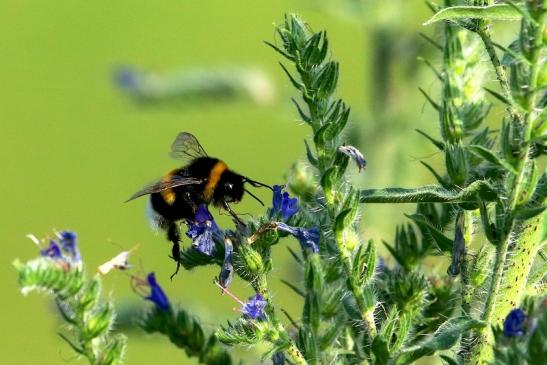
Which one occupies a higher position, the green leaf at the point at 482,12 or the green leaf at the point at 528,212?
the green leaf at the point at 482,12

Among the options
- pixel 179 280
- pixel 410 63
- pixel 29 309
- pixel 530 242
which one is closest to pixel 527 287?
pixel 530 242

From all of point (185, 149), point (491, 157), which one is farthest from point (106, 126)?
point (491, 157)

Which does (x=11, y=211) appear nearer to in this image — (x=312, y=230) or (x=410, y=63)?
(x=410, y=63)

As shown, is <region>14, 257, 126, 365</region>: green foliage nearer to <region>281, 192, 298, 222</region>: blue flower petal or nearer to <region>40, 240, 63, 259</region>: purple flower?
<region>40, 240, 63, 259</region>: purple flower

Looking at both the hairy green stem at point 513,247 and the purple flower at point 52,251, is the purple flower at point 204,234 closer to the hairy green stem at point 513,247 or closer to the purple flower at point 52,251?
the purple flower at point 52,251

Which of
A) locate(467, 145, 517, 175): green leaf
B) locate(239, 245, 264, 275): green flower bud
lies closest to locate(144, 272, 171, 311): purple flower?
locate(239, 245, 264, 275): green flower bud

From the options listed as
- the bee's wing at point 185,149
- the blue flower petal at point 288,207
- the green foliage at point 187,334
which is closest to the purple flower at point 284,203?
the blue flower petal at point 288,207

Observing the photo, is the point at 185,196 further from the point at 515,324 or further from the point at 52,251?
the point at 515,324
